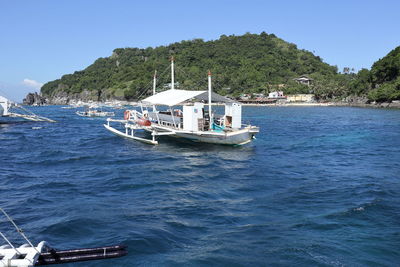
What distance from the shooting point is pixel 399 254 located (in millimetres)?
9336

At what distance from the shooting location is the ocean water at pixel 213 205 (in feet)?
31.5

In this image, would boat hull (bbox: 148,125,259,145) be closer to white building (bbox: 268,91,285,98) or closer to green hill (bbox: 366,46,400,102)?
green hill (bbox: 366,46,400,102)

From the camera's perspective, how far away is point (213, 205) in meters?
13.8

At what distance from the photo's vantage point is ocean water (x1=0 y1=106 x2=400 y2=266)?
31.5ft

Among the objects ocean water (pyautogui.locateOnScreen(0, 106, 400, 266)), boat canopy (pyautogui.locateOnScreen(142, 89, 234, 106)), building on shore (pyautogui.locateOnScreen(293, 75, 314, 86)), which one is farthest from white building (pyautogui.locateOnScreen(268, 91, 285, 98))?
ocean water (pyautogui.locateOnScreen(0, 106, 400, 266))

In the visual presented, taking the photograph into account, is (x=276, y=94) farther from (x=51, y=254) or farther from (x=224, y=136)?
(x=51, y=254)

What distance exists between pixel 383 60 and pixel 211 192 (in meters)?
131

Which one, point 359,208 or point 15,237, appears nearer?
point 15,237

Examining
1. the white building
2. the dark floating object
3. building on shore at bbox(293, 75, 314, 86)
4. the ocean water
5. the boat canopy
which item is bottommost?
the ocean water

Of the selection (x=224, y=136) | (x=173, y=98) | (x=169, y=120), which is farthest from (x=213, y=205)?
(x=169, y=120)

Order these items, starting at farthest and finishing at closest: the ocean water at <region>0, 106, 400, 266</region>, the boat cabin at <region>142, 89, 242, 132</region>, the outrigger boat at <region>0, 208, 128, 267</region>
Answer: the boat cabin at <region>142, 89, 242, 132</region> < the ocean water at <region>0, 106, 400, 266</region> < the outrigger boat at <region>0, 208, 128, 267</region>

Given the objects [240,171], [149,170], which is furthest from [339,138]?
[149,170]

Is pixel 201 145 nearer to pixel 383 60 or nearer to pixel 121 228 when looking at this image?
pixel 121 228

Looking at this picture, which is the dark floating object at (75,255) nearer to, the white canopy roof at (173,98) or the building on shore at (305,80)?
the white canopy roof at (173,98)
